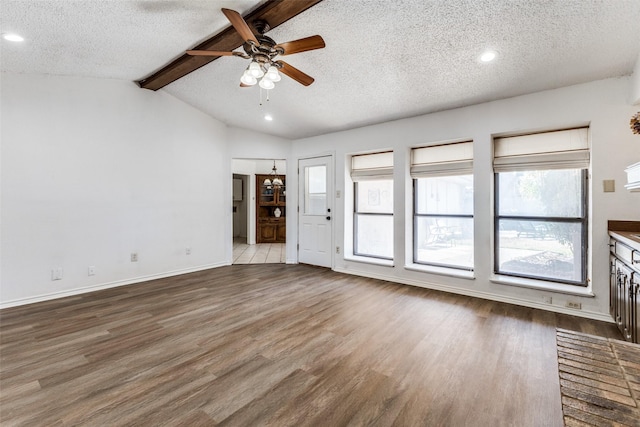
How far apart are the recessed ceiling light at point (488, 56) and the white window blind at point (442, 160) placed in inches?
50.5

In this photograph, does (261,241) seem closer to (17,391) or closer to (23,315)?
(23,315)

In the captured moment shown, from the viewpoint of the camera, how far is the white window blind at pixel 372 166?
4.63 metres

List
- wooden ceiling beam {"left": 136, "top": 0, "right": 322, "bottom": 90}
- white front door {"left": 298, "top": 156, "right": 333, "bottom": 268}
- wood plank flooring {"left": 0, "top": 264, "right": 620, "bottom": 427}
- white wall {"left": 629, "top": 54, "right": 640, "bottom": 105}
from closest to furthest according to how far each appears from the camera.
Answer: wood plank flooring {"left": 0, "top": 264, "right": 620, "bottom": 427} → wooden ceiling beam {"left": 136, "top": 0, "right": 322, "bottom": 90} → white wall {"left": 629, "top": 54, "right": 640, "bottom": 105} → white front door {"left": 298, "top": 156, "right": 333, "bottom": 268}

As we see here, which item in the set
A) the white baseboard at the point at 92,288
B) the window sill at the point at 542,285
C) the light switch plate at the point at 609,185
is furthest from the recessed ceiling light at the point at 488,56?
the white baseboard at the point at 92,288

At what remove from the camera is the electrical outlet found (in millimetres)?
3588

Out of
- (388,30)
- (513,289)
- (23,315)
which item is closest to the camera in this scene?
(388,30)

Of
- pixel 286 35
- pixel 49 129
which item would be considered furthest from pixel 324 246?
pixel 49 129

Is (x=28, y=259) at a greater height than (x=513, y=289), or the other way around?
(x=28, y=259)

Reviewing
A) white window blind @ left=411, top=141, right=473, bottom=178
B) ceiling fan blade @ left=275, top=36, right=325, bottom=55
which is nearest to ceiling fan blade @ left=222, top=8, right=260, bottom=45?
ceiling fan blade @ left=275, top=36, right=325, bottom=55

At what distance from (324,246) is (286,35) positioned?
350 centimetres

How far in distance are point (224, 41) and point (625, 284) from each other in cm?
421

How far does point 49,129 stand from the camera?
355 centimetres

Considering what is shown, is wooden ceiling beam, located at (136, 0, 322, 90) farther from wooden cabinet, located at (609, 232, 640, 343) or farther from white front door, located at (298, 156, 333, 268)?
wooden cabinet, located at (609, 232, 640, 343)

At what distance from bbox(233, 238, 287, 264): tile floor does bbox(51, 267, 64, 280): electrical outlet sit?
2.80 metres
